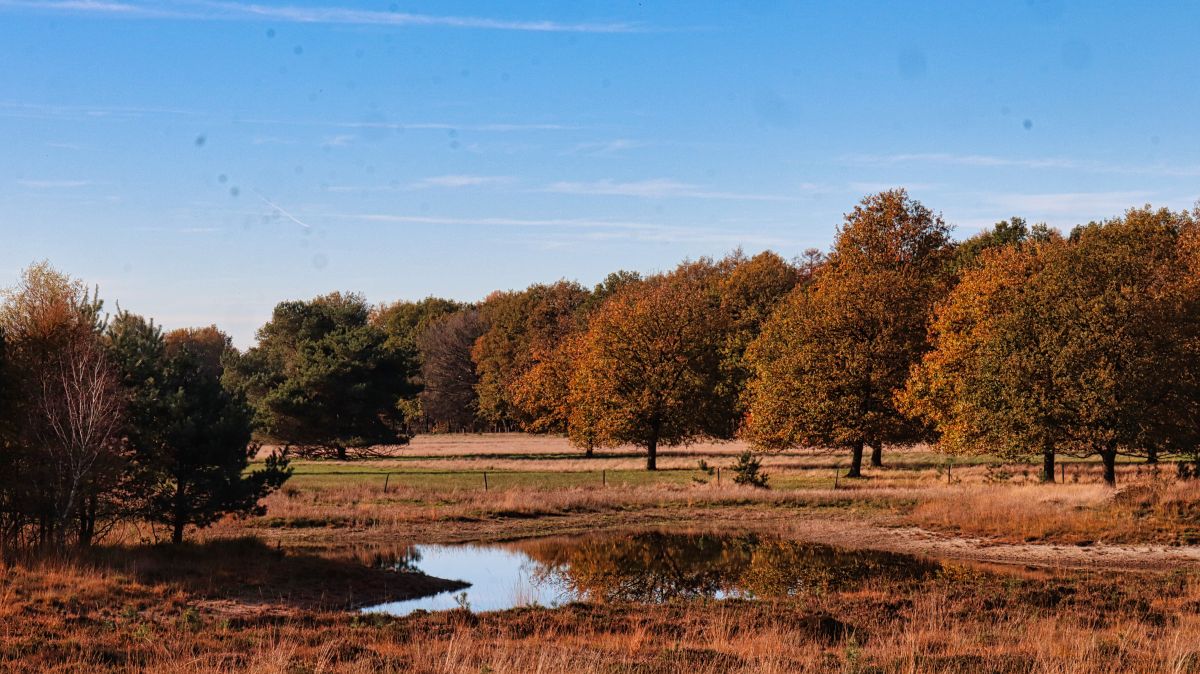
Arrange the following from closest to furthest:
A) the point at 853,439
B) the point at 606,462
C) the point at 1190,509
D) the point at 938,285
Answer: the point at 1190,509 → the point at 853,439 → the point at 938,285 → the point at 606,462

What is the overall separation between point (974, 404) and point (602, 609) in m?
29.1

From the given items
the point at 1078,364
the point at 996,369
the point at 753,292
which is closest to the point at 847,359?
the point at 996,369

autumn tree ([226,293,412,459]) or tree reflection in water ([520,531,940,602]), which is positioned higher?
autumn tree ([226,293,412,459])

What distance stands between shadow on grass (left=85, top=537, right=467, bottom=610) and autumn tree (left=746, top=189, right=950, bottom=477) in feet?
102

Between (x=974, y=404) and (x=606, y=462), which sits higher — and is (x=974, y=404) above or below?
above

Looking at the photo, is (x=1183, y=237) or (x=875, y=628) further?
(x=1183, y=237)

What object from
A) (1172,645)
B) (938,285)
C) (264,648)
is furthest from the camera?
(938,285)

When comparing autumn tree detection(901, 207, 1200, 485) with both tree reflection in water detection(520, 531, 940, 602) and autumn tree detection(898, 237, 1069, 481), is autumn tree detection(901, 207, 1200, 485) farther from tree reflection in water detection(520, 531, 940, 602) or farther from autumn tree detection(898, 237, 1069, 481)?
tree reflection in water detection(520, 531, 940, 602)

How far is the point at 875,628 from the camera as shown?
728 inches

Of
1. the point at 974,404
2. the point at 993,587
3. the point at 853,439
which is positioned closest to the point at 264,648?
the point at 993,587

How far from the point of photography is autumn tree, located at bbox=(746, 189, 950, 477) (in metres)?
53.3

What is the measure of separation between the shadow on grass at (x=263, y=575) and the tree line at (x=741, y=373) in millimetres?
1439

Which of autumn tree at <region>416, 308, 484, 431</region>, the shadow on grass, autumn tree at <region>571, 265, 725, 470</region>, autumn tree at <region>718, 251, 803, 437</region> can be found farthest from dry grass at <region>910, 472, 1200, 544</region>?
autumn tree at <region>416, 308, 484, 431</region>

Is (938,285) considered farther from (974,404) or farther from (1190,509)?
(1190,509)
